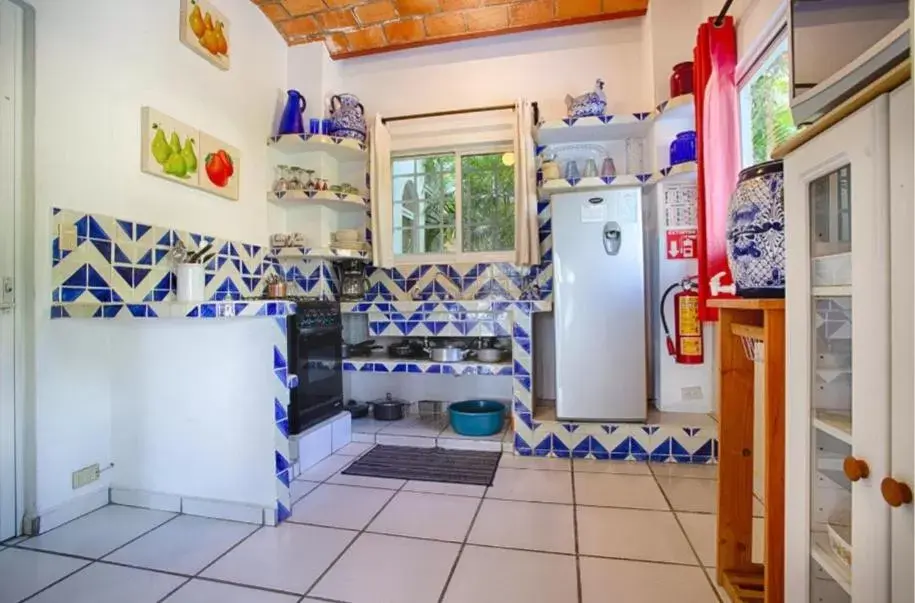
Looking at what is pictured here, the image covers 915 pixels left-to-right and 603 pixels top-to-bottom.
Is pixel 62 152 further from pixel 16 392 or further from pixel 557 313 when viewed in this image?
pixel 557 313

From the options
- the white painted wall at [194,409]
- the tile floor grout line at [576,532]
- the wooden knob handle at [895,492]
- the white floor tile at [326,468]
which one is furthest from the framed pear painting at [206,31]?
the wooden knob handle at [895,492]

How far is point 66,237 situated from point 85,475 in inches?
39.9

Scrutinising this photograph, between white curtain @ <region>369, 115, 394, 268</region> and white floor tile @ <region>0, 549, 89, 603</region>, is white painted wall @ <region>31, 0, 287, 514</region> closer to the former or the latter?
white floor tile @ <region>0, 549, 89, 603</region>

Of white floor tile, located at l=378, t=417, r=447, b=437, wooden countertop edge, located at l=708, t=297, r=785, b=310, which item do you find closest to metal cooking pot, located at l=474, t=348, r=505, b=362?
white floor tile, located at l=378, t=417, r=447, b=437

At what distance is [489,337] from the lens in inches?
123

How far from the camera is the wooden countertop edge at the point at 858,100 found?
0.59 meters

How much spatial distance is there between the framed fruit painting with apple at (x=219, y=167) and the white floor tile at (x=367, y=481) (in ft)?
5.90

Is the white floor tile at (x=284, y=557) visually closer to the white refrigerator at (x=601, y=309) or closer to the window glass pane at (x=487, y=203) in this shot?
the white refrigerator at (x=601, y=309)

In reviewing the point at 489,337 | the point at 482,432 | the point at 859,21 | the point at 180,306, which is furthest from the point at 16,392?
the point at 859,21

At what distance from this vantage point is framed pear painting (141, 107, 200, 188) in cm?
209

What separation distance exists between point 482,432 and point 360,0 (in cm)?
302

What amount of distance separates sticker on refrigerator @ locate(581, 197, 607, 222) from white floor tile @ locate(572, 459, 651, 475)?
140 cm

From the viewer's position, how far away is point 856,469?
2.23 feet

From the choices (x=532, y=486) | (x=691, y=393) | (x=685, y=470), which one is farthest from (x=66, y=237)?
(x=691, y=393)
